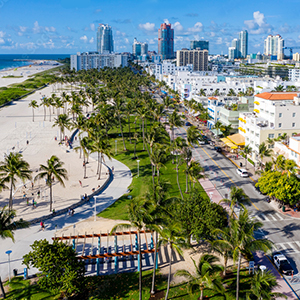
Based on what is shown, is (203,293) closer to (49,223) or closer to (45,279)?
(45,279)

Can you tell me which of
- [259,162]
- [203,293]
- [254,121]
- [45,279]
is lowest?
[203,293]

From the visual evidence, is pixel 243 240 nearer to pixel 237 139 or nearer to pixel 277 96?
pixel 237 139

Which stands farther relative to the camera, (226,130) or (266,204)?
(226,130)

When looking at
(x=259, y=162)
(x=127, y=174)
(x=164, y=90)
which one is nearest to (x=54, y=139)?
(x=127, y=174)

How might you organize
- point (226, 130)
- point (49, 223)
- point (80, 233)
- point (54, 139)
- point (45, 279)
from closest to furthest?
point (45, 279) → point (80, 233) → point (49, 223) → point (226, 130) → point (54, 139)

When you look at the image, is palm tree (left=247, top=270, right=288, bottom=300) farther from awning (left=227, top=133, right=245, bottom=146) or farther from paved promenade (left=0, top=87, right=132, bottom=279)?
awning (left=227, top=133, right=245, bottom=146)

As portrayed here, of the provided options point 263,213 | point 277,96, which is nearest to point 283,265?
point 263,213

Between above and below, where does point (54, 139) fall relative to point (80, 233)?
above
